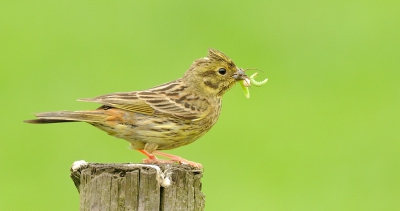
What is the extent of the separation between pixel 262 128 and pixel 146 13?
5.96 m

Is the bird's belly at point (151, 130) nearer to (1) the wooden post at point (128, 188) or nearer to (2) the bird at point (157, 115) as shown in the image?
(2) the bird at point (157, 115)

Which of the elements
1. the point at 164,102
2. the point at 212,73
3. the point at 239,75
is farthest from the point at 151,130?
the point at 239,75

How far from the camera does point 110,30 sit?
22844 mm

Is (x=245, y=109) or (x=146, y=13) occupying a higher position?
(x=146, y=13)

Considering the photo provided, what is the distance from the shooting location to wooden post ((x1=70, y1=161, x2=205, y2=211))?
7281 mm

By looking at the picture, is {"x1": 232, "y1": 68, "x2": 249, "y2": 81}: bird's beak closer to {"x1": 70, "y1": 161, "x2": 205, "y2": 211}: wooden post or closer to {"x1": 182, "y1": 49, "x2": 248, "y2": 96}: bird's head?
{"x1": 182, "y1": 49, "x2": 248, "y2": 96}: bird's head

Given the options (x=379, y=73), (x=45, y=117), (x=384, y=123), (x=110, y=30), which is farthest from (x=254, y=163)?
(x=45, y=117)

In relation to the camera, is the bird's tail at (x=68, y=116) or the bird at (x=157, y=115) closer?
the bird's tail at (x=68, y=116)

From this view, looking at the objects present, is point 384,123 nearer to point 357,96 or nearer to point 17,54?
point 357,96

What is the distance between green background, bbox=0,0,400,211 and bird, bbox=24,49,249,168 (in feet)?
18.2

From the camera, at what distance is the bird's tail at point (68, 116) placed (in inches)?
369

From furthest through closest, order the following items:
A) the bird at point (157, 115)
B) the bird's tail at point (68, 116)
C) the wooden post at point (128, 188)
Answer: the bird at point (157, 115) < the bird's tail at point (68, 116) < the wooden post at point (128, 188)

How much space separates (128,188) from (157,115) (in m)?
3.07

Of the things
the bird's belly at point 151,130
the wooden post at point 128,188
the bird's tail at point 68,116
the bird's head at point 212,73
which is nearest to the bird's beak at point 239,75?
the bird's head at point 212,73
